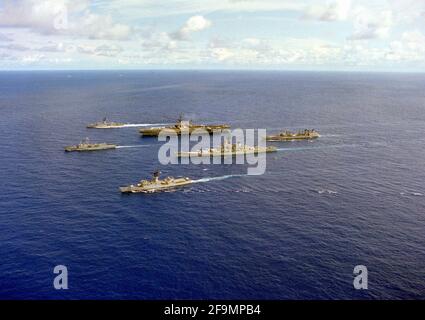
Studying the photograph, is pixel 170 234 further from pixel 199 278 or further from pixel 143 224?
pixel 199 278

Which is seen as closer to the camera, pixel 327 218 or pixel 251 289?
pixel 251 289
